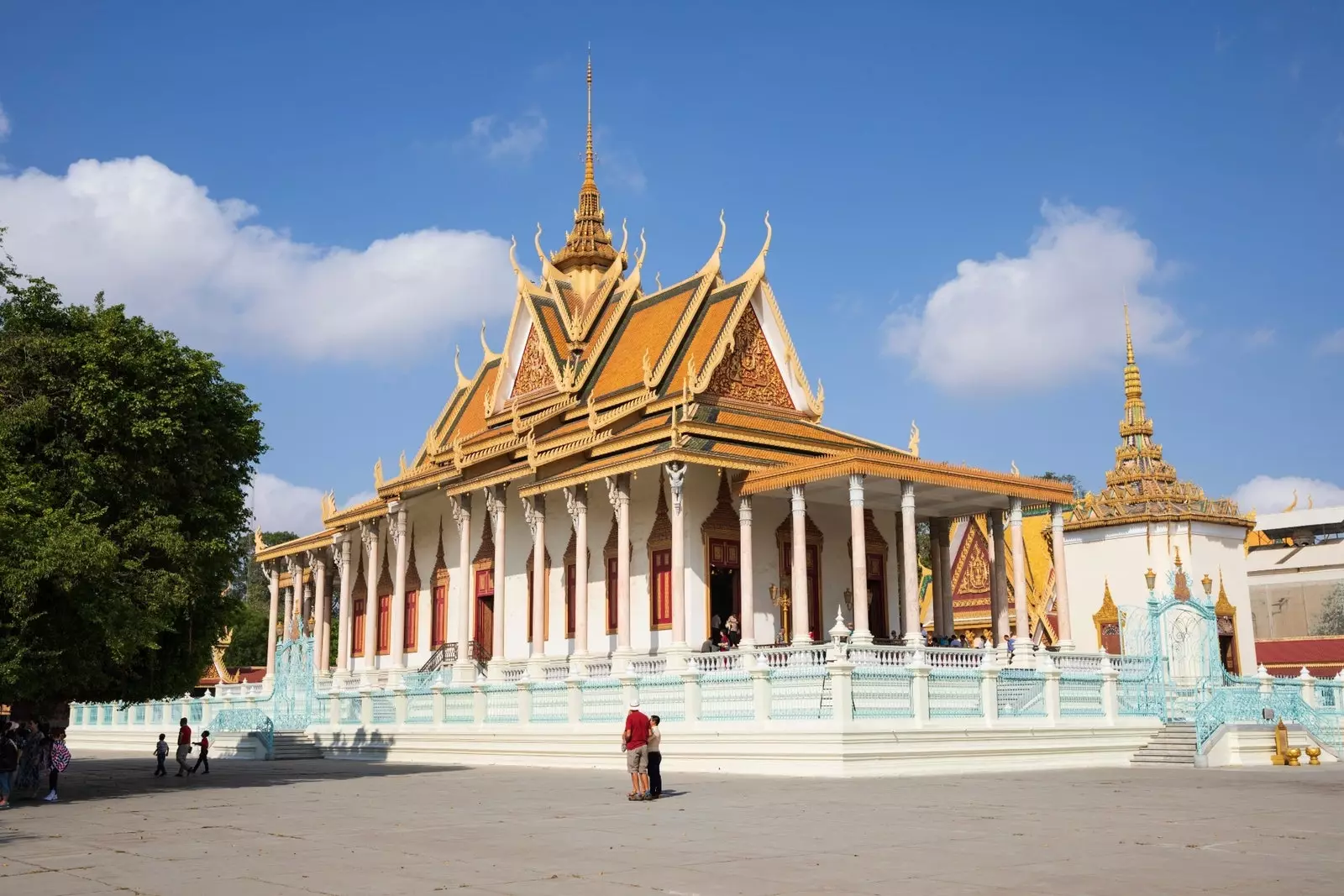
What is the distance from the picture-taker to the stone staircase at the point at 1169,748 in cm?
1934

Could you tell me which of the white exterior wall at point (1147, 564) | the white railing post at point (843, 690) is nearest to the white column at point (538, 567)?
the white railing post at point (843, 690)

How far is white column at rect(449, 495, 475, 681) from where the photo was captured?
26.6m

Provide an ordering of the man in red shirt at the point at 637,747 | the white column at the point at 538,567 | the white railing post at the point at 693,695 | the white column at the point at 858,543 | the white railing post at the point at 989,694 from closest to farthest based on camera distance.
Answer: the man in red shirt at the point at 637,747 < the white railing post at the point at 989,694 < the white railing post at the point at 693,695 < the white column at the point at 858,543 < the white column at the point at 538,567

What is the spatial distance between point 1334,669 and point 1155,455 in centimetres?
686

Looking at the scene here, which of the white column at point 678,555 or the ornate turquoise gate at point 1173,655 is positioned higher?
the white column at point 678,555

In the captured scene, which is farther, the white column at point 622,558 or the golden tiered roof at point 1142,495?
the golden tiered roof at point 1142,495

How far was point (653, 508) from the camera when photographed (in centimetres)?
2591

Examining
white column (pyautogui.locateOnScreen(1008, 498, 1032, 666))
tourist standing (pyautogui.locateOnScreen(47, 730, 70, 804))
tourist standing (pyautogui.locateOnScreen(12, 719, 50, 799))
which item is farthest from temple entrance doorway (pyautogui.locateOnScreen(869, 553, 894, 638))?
tourist standing (pyautogui.locateOnScreen(12, 719, 50, 799))

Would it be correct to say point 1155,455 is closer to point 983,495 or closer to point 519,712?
point 983,495

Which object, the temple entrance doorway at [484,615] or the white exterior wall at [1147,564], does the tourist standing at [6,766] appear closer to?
the temple entrance doorway at [484,615]

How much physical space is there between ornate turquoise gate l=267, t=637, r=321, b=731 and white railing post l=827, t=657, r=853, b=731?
15523mm

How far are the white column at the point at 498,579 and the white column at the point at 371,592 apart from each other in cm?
608

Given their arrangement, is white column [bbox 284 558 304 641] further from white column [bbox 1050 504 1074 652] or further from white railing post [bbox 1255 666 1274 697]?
white railing post [bbox 1255 666 1274 697]

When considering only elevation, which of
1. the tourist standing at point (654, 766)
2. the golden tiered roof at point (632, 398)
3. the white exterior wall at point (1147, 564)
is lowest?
the tourist standing at point (654, 766)
